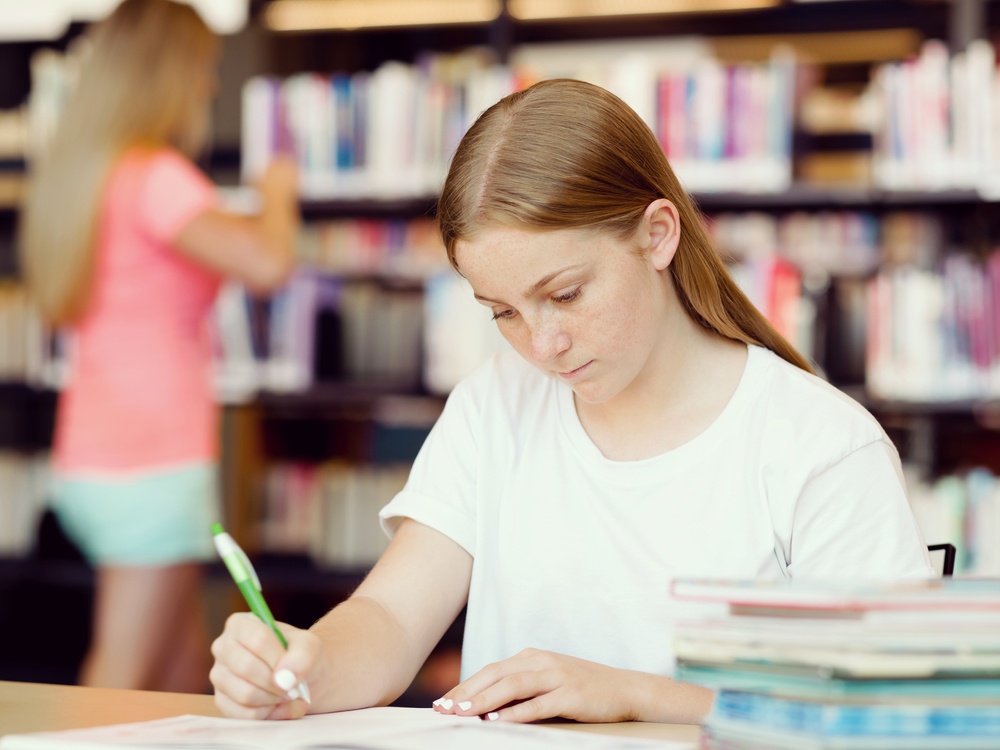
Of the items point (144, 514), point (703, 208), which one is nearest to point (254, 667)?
point (144, 514)

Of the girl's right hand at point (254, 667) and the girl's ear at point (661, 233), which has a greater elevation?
the girl's ear at point (661, 233)

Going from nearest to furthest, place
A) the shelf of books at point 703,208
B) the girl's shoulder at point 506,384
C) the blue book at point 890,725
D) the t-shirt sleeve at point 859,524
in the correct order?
the blue book at point 890,725
the t-shirt sleeve at point 859,524
the girl's shoulder at point 506,384
the shelf of books at point 703,208

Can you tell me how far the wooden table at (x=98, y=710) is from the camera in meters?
0.88

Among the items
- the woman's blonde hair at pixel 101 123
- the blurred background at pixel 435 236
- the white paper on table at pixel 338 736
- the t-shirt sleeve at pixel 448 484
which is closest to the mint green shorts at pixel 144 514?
the woman's blonde hair at pixel 101 123

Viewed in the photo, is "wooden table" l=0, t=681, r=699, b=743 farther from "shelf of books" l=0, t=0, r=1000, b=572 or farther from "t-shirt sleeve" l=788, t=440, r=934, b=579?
"shelf of books" l=0, t=0, r=1000, b=572

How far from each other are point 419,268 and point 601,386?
196 cm

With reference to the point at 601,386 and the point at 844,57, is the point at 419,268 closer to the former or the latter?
the point at 844,57

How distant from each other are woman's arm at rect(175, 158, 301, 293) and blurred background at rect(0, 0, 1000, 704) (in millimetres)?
438

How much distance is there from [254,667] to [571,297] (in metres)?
0.42

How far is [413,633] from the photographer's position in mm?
1120

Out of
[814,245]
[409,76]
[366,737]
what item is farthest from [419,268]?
[366,737]

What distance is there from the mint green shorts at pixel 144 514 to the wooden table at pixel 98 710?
973mm

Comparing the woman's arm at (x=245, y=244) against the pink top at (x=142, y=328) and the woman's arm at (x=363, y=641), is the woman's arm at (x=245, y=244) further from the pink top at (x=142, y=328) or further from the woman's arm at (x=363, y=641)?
the woman's arm at (x=363, y=641)

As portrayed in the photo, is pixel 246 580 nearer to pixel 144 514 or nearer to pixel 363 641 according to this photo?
pixel 363 641
